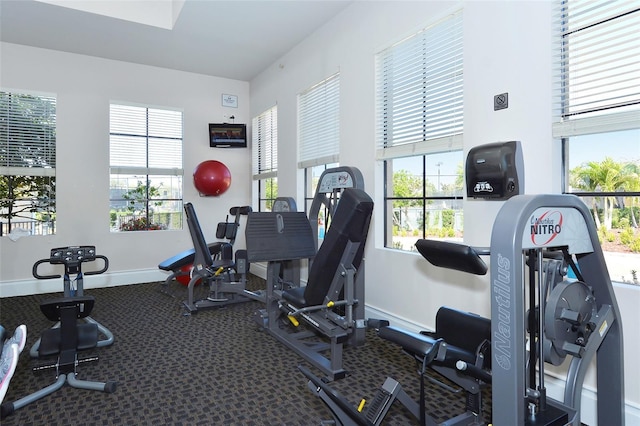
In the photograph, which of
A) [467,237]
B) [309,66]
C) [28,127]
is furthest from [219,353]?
[28,127]

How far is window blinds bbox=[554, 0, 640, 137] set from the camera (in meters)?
2.00

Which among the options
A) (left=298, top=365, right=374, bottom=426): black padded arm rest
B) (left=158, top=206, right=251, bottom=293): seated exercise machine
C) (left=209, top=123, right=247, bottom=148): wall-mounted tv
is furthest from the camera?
(left=209, top=123, right=247, bottom=148): wall-mounted tv

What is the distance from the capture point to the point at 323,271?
111 inches

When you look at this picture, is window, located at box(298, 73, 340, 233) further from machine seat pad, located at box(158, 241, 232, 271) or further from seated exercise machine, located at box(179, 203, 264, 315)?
machine seat pad, located at box(158, 241, 232, 271)

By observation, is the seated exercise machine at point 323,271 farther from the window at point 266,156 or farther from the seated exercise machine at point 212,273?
the window at point 266,156

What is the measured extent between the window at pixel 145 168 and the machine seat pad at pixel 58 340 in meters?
3.05

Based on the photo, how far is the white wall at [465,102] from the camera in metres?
2.33

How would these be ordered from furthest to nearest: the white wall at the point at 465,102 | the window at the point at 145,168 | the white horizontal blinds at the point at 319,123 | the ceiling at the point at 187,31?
the window at the point at 145,168 < the white horizontal blinds at the point at 319,123 < the ceiling at the point at 187,31 < the white wall at the point at 465,102

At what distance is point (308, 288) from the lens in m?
2.91

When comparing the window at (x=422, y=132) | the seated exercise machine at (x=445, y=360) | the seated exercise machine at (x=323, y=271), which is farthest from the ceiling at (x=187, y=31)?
the seated exercise machine at (x=445, y=360)

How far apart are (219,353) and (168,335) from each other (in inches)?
28.1

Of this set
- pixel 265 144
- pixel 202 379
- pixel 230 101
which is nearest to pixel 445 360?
pixel 202 379

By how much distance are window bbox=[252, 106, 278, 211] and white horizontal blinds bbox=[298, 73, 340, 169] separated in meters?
0.86

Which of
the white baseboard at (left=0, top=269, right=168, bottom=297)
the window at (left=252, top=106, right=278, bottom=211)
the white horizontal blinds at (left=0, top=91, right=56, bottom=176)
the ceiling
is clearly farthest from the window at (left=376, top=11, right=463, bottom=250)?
the white horizontal blinds at (left=0, top=91, right=56, bottom=176)
